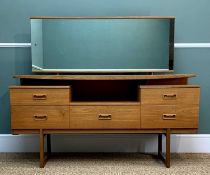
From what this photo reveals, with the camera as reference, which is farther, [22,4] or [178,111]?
[22,4]

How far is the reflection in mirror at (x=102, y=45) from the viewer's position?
7.58 feet

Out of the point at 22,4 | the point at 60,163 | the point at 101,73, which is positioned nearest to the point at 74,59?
the point at 101,73

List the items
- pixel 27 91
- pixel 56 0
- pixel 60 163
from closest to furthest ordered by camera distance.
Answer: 1. pixel 27 91
2. pixel 60 163
3. pixel 56 0

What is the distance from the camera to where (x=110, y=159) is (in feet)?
7.61

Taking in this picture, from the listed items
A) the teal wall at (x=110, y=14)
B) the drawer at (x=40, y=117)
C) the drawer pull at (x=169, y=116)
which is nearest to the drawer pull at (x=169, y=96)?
the drawer pull at (x=169, y=116)

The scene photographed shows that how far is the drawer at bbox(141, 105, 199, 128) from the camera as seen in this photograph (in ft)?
6.61

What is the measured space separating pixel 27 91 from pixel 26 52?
1.83 feet

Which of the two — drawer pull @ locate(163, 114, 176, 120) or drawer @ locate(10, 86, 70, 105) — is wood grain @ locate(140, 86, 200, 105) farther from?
drawer @ locate(10, 86, 70, 105)

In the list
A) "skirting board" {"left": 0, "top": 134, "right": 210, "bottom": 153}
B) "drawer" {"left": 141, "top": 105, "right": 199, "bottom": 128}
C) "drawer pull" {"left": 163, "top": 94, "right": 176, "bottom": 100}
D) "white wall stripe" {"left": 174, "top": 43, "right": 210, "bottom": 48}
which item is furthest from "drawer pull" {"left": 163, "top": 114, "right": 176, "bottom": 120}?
"white wall stripe" {"left": 174, "top": 43, "right": 210, "bottom": 48}

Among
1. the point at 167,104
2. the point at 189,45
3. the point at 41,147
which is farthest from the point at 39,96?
Answer: the point at 189,45

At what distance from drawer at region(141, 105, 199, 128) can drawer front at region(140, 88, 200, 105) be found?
0.12 feet

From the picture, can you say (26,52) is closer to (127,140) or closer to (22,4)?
(22,4)

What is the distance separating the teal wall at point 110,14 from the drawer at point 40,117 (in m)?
0.52

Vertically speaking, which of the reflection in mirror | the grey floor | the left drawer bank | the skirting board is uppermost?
the reflection in mirror
